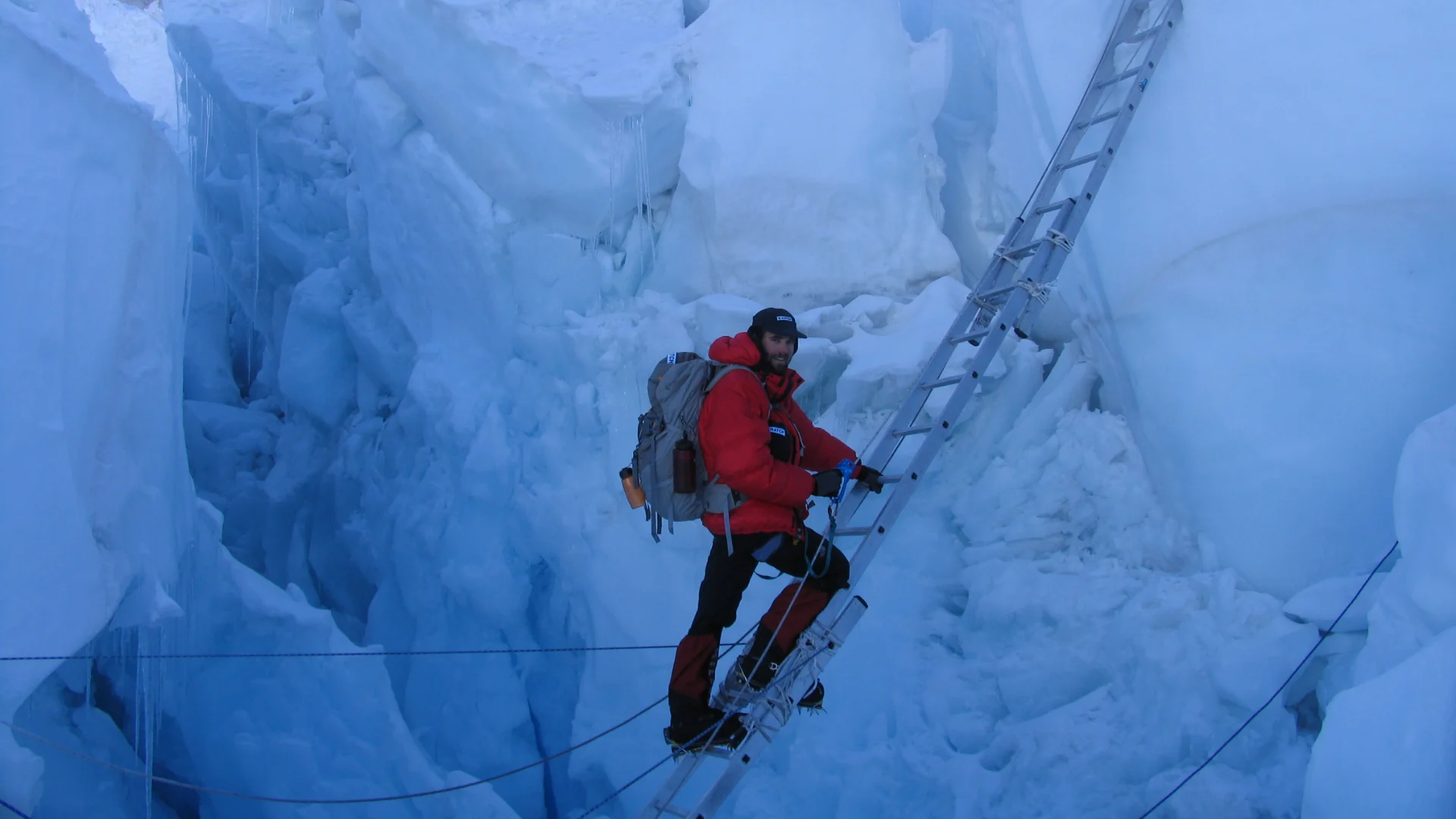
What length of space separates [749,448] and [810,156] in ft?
9.72

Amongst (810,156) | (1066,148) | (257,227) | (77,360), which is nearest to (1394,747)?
(1066,148)

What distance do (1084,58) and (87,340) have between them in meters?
3.84

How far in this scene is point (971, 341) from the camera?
11.5ft

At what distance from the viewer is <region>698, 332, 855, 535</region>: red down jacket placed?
2.74 meters

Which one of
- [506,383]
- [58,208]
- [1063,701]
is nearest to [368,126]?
[506,383]

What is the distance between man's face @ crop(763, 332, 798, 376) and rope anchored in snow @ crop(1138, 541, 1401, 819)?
1.68 meters

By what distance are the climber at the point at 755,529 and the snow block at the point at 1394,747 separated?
1252 mm

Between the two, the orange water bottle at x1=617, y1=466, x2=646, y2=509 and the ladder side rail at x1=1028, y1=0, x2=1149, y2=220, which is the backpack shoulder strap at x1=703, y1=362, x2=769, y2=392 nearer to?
the orange water bottle at x1=617, y1=466, x2=646, y2=509

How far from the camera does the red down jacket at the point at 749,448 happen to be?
9.00 ft

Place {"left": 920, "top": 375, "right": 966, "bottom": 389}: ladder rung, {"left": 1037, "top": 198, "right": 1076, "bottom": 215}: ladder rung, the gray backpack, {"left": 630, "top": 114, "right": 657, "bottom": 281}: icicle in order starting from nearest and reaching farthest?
the gray backpack → {"left": 920, "top": 375, "right": 966, "bottom": 389}: ladder rung → {"left": 1037, "top": 198, "right": 1076, "bottom": 215}: ladder rung → {"left": 630, "top": 114, "right": 657, "bottom": 281}: icicle

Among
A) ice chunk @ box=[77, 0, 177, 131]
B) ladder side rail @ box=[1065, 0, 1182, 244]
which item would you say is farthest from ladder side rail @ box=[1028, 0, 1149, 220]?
ice chunk @ box=[77, 0, 177, 131]

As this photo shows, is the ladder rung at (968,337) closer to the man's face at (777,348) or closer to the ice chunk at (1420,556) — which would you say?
the man's face at (777,348)

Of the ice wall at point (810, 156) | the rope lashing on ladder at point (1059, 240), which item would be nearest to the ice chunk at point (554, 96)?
the ice wall at point (810, 156)

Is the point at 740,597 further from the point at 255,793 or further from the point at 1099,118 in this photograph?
the point at 255,793
